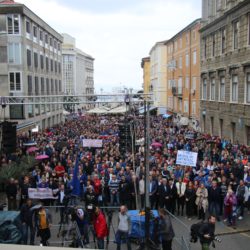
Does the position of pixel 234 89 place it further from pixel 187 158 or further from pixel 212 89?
pixel 187 158

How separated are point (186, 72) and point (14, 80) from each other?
78.0 ft

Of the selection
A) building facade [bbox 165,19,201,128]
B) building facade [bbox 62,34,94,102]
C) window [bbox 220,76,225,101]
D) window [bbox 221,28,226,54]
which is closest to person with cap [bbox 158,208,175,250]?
window [bbox 220,76,225,101]

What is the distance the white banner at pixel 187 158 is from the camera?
17422 millimetres

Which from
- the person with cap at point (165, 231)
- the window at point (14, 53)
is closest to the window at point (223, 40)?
the window at point (14, 53)

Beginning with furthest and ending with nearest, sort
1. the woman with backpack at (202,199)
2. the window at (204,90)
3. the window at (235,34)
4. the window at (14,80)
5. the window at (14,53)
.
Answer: the window at (14,80) → the window at (14,53) → the window at (204,90) → the window at (235,34) → the woman with backpack at (202,199)

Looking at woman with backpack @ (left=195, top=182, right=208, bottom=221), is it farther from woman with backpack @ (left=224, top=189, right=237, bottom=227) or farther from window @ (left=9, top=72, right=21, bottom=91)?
window @ (left=9, top=72, right=21, bottom=91)

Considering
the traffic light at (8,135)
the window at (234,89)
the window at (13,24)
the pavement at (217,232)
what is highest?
Answer: the window at (13,24)

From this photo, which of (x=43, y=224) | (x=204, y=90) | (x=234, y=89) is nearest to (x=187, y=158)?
(x=43, y=224)

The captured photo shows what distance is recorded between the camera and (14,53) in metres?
40.1

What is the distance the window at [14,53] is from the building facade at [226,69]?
18.9 m

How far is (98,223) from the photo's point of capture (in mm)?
11109

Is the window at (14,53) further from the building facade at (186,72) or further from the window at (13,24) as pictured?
the building facade at (186,72)

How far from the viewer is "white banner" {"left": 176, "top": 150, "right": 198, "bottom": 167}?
17422 mm

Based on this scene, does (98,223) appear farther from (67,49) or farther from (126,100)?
(67,49)
